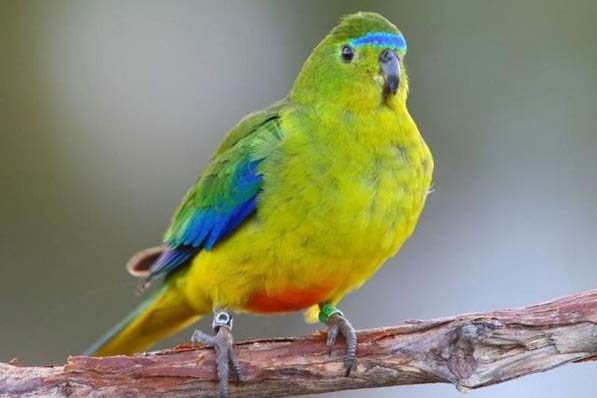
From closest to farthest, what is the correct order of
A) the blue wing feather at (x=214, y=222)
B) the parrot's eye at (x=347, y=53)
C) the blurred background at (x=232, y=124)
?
1. the blue wing feather at (x=214, y=222)
2. the parrot's eye at (x=347, y=53)
3. the blurred background at (x=232, y=124)

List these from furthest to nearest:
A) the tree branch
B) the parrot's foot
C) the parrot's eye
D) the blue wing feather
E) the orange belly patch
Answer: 1. the parrot's eye
2. the blue wing feather
3. the orange belly patch
4. the parrot's foot
5. the tree branch

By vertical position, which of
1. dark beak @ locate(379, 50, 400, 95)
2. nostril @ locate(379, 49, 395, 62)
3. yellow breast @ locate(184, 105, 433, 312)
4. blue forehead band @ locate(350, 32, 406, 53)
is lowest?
yellow breast @ locate(184, 105, 433, 312)

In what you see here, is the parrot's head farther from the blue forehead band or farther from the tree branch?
the tree branch

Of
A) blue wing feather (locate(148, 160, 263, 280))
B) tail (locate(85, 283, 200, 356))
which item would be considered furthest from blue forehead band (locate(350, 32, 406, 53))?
tail (locate(85, 283, 200, 356))

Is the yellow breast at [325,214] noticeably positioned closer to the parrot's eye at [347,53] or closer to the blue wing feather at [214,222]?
the blue wing feather at [214,222]

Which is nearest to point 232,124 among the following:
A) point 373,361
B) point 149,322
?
point 149,322

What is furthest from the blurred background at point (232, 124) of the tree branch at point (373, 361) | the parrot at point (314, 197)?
the tree branch at point (373, 361)

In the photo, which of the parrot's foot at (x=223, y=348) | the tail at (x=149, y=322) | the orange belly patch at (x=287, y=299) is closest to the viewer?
the parrot's foot at (x=223, y=348)

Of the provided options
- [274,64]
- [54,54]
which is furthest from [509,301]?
[54,54]

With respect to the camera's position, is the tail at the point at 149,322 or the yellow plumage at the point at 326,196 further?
the tail at the point at 149,322
